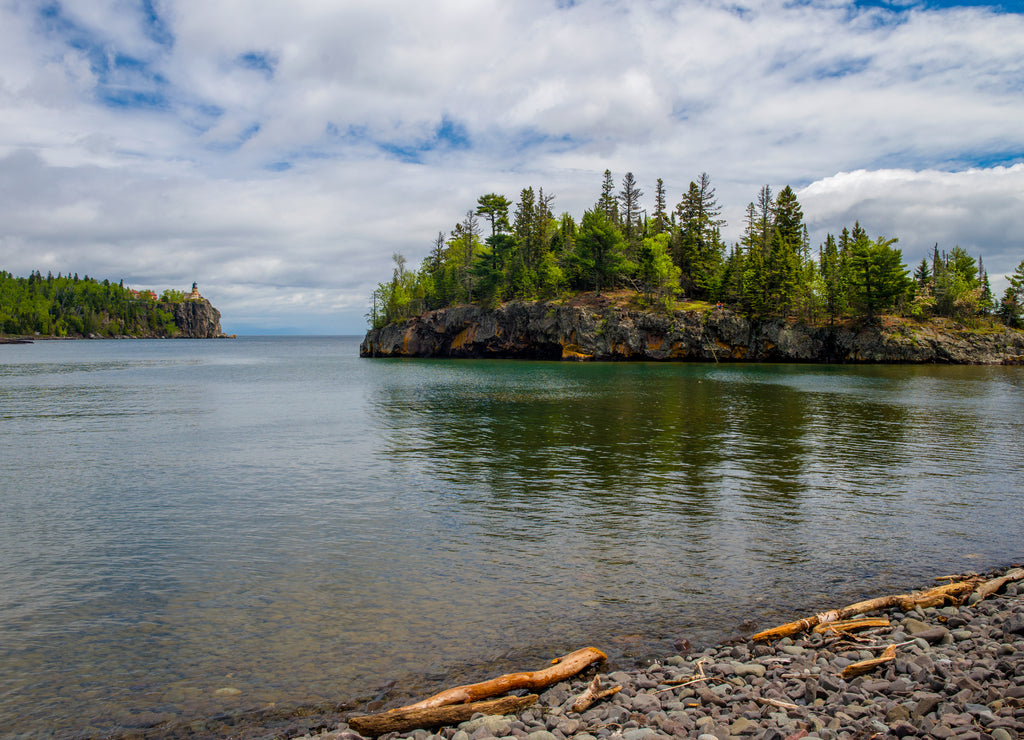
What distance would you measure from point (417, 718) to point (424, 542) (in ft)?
25.5

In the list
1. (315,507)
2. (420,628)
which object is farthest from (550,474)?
(420,628)

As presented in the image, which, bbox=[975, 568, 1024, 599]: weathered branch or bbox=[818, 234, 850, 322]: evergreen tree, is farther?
bbox=[818, 234, 850, 322]: evergreen tree

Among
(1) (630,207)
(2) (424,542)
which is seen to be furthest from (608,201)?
(2) (424,542)

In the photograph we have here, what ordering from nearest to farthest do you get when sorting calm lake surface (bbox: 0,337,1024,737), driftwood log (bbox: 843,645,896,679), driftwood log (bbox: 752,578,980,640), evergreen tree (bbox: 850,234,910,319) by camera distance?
driftwood log (bbox: 843,645,896,679), calm lake surface (bbox: 0,337,1024,737), driftwood log (bbox: 752,578,980,640), evergreen tree (bbox: 850,234,910,319)

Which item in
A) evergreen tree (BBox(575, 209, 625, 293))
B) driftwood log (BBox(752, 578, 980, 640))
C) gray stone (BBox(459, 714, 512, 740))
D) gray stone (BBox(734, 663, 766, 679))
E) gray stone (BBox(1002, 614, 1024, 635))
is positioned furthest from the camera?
evergreen tree (BBox(575, 209, 625, 293))

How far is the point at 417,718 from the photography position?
297 inches

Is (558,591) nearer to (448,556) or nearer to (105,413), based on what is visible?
(448,556)

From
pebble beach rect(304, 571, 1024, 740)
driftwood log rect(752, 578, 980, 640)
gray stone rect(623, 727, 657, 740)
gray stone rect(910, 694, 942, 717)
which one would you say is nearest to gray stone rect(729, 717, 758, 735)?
pebble beach rect(304, 571, 1024, 740)

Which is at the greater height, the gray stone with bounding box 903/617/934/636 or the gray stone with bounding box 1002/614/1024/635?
the gray stone with bounding box 1002/614/1024/635

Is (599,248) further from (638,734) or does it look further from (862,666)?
(638,734)

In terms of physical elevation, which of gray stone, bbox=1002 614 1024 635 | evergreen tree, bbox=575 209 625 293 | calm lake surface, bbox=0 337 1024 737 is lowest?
calm lake surface, bbox=0 337 1024 737

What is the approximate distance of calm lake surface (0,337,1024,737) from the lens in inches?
379

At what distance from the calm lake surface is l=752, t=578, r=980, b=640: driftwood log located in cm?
86

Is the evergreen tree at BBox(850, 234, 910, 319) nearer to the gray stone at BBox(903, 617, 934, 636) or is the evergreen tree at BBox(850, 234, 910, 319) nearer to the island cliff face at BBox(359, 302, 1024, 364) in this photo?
the island cliff face at BBox(359, 302, 1024, 364)
